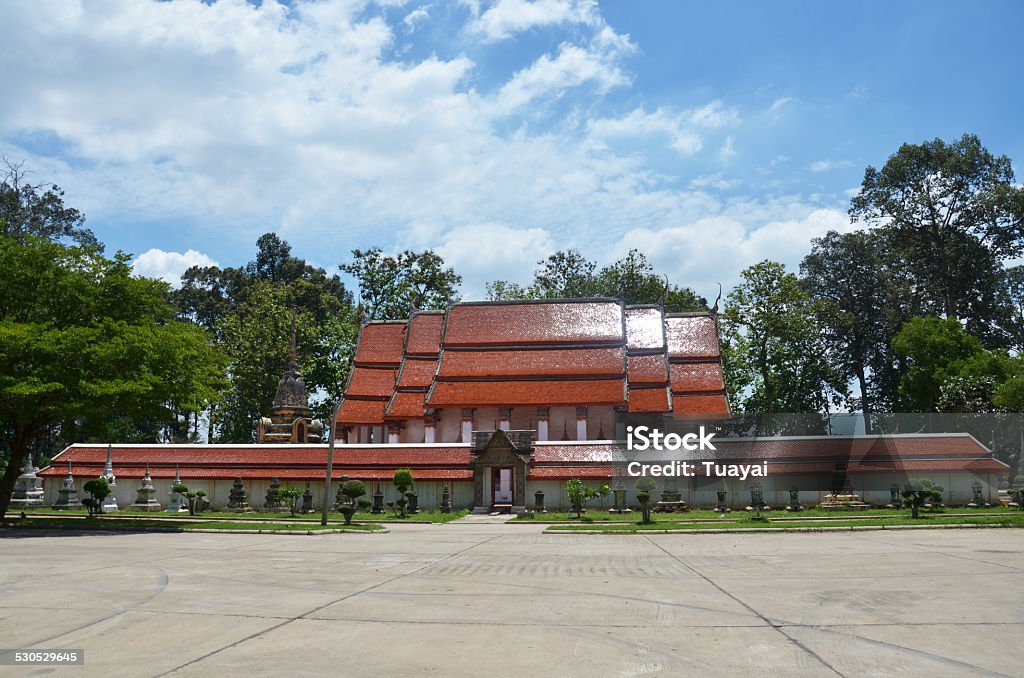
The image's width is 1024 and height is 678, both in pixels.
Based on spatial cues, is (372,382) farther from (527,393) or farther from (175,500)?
(175,500)

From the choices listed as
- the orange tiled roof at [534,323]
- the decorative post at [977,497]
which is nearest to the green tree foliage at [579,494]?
the orange tiled roof at [534,323]

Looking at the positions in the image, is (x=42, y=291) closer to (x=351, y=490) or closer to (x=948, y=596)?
(x=351, y=490)

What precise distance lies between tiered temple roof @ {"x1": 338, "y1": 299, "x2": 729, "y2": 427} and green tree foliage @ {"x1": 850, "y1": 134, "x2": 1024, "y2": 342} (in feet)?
73.5

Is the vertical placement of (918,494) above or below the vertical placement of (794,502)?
above

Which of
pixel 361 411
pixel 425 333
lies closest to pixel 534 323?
pixel 425 333

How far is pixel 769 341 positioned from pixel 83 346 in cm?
5078

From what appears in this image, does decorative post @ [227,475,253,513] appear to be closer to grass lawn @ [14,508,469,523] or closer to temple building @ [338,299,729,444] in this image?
grass lawn @ [14,508,469,523]

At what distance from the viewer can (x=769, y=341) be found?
63344 mm

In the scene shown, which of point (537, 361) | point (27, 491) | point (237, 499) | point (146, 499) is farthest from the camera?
point (537, 361)

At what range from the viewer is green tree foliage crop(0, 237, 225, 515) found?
26.5 metres

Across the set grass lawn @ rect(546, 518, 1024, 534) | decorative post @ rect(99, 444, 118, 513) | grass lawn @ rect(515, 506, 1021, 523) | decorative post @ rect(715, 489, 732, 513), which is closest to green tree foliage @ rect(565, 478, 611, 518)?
grass lawn @ rect(515, 506, 1021, 523)

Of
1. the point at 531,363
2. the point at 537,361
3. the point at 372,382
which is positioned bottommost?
the point at 372,382

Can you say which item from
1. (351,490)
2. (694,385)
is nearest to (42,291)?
(351,490)

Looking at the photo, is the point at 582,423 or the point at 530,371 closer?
the point at 582,423
